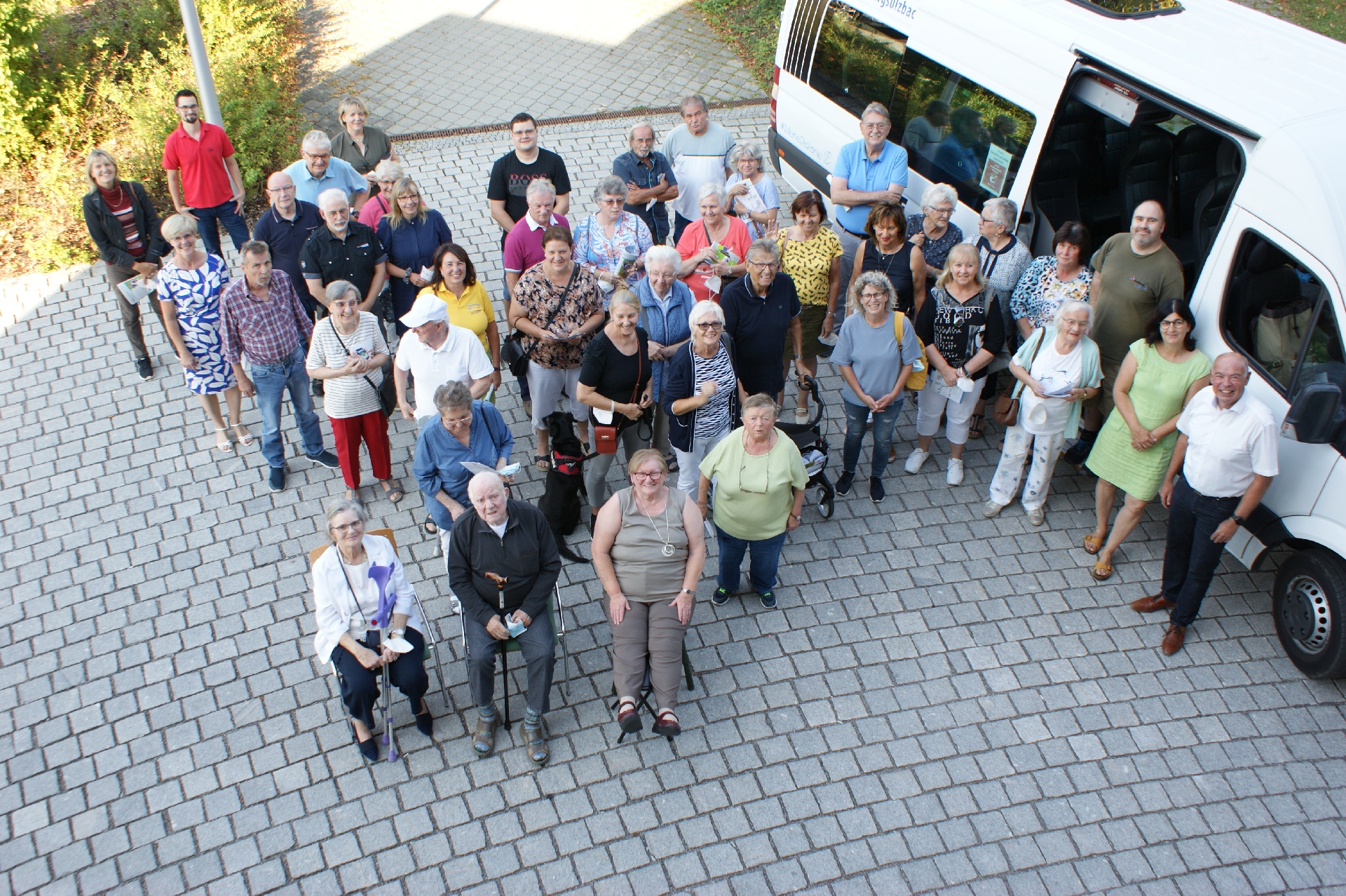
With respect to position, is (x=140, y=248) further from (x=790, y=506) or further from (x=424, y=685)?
(x=790, y=506)

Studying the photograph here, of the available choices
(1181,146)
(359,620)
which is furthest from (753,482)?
(1181,146)

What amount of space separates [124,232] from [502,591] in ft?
14.8

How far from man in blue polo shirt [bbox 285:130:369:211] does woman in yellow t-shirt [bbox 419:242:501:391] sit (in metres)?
1.34

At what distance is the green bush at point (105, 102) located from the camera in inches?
383

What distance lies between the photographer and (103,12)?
12.5 meters

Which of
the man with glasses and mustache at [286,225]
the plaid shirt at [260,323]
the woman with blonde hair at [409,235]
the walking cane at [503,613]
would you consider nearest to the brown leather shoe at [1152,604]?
the walking cane at [503,613]

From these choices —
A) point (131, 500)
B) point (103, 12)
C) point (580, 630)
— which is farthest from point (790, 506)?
point (103, 12)

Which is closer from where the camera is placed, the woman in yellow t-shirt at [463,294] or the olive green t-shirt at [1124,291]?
the olive green t-shirt at [1124,291]

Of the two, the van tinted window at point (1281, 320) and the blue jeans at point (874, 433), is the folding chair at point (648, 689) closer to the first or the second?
the blue jeans at point (874, 433)

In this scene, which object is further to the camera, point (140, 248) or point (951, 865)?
point (140, 248)

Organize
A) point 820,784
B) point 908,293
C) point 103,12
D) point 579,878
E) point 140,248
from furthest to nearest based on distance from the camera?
point 103,12 < point 140,248 < point 908,293 < point 820,784 < point 579,878

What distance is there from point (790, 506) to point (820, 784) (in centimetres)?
151

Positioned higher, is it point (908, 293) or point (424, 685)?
point (908, 293)

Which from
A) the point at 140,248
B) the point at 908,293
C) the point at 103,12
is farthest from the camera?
the point at 103,12
